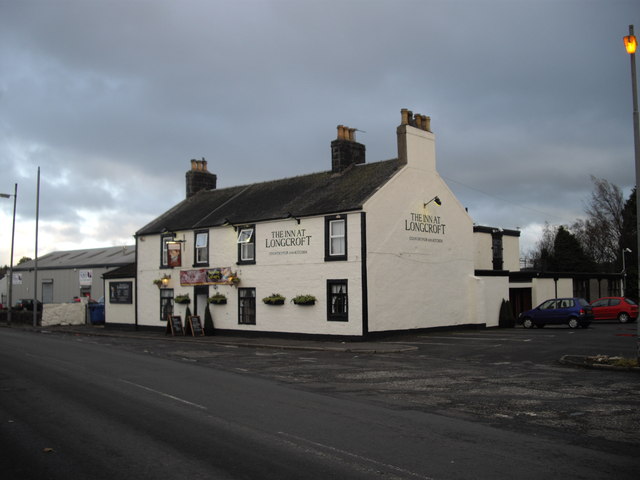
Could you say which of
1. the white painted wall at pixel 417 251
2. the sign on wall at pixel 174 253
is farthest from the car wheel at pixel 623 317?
the sign on wall at pixel 174 253

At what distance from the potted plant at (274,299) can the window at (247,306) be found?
4.45 ft

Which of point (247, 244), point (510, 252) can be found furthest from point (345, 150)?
point (510, 252)

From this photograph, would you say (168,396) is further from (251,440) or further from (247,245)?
(247,245)

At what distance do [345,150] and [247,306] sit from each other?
375 inches

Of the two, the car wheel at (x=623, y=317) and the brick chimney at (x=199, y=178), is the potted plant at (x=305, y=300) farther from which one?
the car wheel at (x=623, y=317)

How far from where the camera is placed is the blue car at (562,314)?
30.4m

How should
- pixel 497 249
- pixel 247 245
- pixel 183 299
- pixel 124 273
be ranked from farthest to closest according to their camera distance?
pixel 497 249 < pixel 124 273 < pixel 183 299 < pixel 247 245

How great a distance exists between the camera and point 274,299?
2847 centimetres

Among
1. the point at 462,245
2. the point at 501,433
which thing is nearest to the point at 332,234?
the point at 462,245

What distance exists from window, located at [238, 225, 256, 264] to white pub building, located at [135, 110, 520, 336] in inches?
2.1

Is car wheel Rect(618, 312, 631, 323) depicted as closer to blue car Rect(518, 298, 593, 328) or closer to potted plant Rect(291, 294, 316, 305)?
blue car Rect(518, 298, 593, 328)

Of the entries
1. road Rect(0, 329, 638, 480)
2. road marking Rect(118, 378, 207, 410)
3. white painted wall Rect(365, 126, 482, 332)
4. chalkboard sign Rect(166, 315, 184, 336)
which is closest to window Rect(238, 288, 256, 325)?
chalkboard sign Rect(166, 315, 184, 336)

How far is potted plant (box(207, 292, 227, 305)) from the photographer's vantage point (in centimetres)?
3121

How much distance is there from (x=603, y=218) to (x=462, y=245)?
4001 cm
